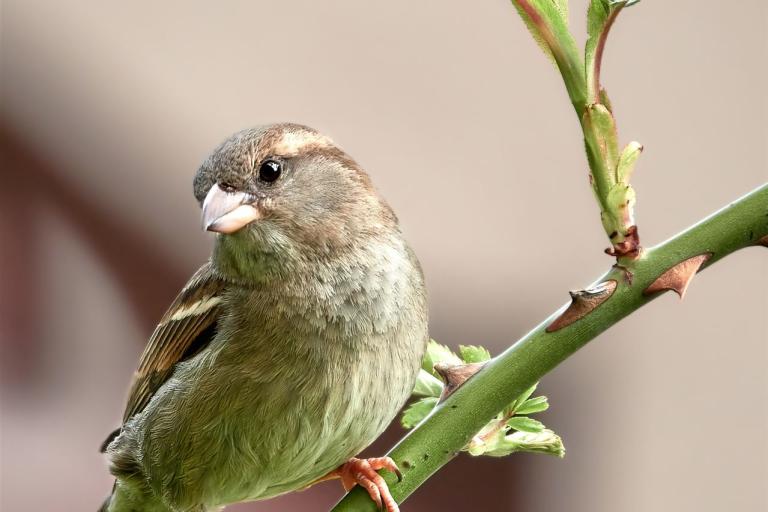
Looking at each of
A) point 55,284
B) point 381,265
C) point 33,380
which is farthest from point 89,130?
point 381,265

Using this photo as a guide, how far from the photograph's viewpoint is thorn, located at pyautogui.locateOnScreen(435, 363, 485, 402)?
749 millimetres

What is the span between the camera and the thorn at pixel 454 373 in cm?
75

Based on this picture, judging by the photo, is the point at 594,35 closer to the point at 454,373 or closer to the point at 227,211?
the point at 454,373

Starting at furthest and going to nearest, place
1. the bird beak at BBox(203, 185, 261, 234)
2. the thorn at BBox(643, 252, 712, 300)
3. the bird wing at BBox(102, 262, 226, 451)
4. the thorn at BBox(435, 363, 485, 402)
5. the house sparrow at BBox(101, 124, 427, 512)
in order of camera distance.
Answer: the bird wing at BBox(102, 262, 226, 451), the house sparrow at BBox(101, 124, 427, 512), the bird beak at BBox(203, 185, 261, 234), the thorn at BBox(435, 363, 485, 402), the thorn at BBox(643, 252, 712, 300)

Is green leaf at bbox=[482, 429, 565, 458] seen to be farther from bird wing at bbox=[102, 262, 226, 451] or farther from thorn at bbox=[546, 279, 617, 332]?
bird wing at bbox=[102, 262, 226, 451]

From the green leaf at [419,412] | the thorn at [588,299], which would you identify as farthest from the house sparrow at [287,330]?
the thorn at [588,299]

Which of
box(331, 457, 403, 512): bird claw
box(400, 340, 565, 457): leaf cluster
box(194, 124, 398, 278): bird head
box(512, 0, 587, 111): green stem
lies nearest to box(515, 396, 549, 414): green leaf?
box(400, 340, 565, 457): leaf cluster

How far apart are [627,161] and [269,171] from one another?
23.6 inches

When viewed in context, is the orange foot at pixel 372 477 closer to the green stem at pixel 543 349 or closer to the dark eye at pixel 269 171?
the green stem at pixel 543 349

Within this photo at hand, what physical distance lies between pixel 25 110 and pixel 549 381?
179 cm

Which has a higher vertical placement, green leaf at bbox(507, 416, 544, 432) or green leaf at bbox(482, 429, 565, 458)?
green leaf at bbox(507, 416, 544, 432)

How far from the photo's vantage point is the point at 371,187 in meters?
1.32

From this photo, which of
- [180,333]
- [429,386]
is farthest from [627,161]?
[180,333]

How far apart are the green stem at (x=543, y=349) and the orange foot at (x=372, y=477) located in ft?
0.05
